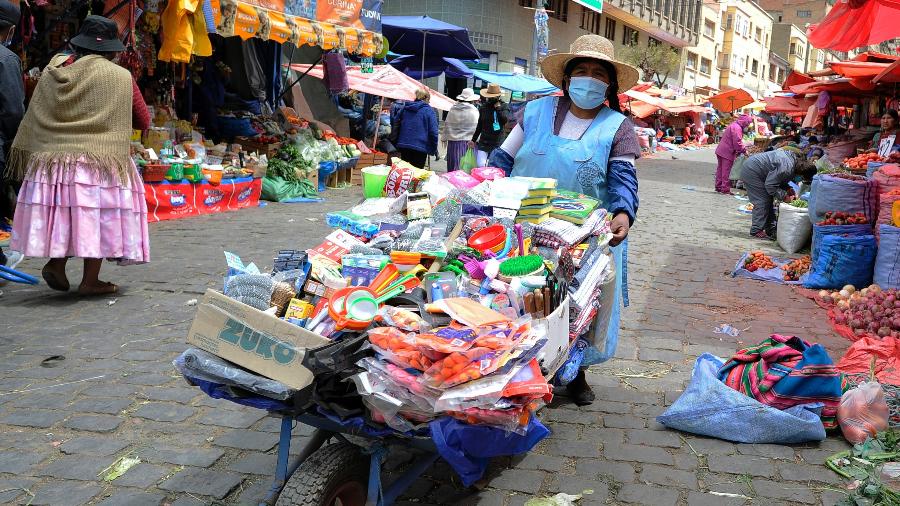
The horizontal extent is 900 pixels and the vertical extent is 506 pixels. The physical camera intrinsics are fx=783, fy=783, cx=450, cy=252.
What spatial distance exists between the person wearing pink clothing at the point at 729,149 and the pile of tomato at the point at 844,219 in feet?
30.4

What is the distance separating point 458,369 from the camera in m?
2.41

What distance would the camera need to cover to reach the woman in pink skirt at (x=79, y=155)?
5574 mm

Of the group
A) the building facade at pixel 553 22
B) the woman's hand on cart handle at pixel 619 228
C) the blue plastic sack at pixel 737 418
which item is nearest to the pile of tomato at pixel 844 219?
the blue plastic sack at pixel 737 418

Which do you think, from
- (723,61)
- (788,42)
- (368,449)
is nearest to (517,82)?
(368,449)

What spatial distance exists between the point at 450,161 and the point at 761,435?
11783 mm

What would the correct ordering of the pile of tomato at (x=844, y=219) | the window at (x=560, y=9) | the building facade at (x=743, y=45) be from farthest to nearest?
the building facade at (x=743, y=45) → the window at (x=560, y=9) → the pile of tomato at (x=844, y=219)

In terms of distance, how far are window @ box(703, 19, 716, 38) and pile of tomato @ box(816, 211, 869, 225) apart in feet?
208

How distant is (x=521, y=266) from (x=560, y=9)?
40.8 meters

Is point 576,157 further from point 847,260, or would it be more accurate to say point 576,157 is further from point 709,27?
point 709,27

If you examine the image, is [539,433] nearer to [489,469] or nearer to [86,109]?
[489,469]

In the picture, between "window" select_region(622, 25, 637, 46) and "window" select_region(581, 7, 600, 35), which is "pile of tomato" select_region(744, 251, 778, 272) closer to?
"window" select_region(581, 7, 600, 35)

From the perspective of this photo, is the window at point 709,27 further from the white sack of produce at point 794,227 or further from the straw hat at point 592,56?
the straw hat at point 592,56

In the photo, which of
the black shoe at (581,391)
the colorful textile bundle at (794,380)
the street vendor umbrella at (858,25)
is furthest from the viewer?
the street vendor umbrella at (858,25)

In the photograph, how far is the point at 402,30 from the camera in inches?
745
